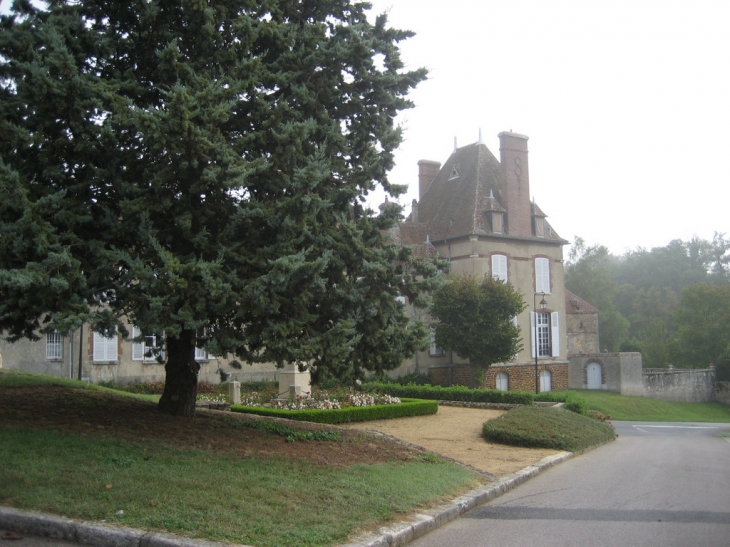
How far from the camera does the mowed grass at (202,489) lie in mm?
6133

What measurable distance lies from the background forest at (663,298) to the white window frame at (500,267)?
15122 mm

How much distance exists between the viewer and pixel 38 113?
840 centimetres

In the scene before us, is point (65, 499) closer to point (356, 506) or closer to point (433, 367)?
point (356, 506)

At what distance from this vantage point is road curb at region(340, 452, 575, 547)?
6469mm

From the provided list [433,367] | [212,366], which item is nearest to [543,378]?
[433,367]

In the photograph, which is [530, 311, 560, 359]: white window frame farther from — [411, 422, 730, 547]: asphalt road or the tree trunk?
the tree trunk

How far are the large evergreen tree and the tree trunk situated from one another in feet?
0.10

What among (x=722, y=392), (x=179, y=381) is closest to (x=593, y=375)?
(x=722, y=392)

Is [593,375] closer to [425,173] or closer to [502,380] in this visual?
[502,380]

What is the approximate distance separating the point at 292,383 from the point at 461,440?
6.65 metres

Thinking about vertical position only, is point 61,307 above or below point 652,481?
above

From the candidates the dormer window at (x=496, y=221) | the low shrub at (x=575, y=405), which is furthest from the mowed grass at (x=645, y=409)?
the low shrub at (x=575, y=405)

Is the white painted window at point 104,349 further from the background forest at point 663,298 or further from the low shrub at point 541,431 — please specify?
the background forest at point 663,298

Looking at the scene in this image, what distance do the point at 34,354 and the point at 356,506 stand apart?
66.0ft
